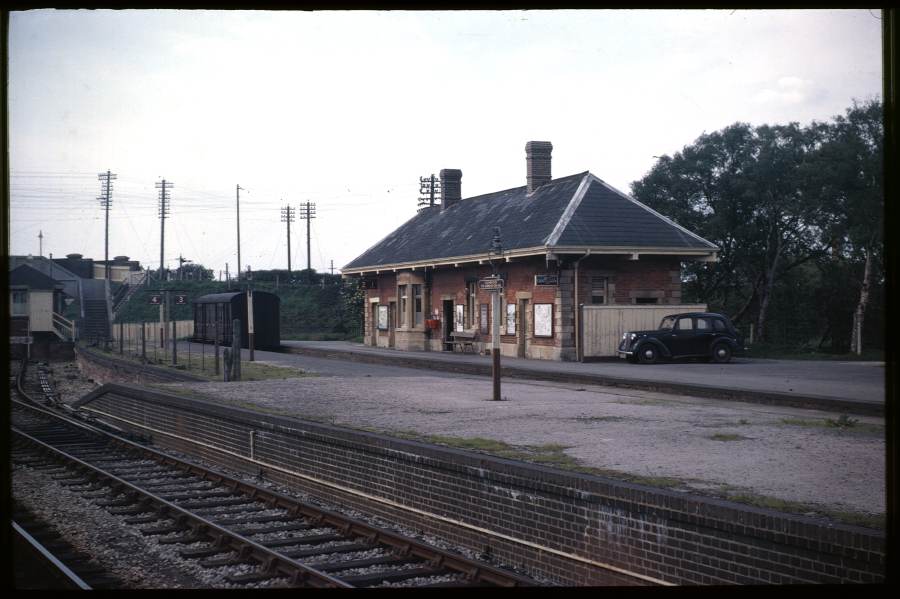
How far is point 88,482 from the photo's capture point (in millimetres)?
12688

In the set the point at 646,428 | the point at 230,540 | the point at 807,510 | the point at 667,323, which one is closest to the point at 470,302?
the point at 667,323

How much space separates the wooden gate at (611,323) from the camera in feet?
85.6

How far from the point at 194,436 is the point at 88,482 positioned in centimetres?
228

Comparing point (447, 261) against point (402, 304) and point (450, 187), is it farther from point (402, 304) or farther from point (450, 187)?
point (450, 187)

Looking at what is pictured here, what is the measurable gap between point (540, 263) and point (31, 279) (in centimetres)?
3350

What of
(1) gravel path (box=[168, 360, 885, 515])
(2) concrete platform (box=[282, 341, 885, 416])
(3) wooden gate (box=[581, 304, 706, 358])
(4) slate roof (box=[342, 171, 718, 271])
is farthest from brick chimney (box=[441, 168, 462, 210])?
(1) gravel path (box=[168, 360, 885, 515])

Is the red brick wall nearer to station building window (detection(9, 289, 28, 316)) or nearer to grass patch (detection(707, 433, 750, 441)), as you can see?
grass patch (detection(707, 433, 750, 441))

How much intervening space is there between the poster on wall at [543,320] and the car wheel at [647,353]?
3091mm

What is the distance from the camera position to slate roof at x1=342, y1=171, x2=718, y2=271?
88.9 ft

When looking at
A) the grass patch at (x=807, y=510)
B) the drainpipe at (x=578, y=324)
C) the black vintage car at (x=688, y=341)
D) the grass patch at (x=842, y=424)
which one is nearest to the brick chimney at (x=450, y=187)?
the drainpipe at (x=578, y=324)

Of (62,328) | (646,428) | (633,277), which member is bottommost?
(646,428)

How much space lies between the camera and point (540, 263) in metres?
27.4

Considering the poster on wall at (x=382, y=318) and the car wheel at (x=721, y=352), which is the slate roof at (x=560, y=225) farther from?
the car wheel at (x=721, y=352)

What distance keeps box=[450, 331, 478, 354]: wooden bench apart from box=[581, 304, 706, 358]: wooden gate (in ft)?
19.4
